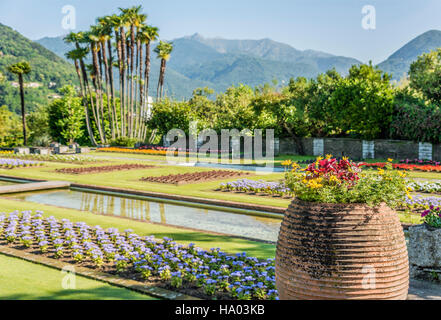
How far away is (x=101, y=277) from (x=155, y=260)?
1035 mm

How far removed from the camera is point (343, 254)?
4281 mm

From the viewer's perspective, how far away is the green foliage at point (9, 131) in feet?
173

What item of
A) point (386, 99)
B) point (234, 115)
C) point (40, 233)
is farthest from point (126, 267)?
point (234, 115)

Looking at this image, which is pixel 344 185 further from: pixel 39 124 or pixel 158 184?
pixel 39 124

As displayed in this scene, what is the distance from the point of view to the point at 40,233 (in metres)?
8.97

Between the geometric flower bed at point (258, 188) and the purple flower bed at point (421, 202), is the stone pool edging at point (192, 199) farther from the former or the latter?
the purple flower bed at point (421, 202)

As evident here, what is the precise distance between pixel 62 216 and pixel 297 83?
104 feet

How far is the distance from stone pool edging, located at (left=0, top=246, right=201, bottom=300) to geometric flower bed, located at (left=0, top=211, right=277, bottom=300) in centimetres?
18

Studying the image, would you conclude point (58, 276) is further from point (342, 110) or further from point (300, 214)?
point (342, 110)

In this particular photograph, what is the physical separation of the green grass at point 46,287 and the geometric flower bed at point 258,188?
969 cm

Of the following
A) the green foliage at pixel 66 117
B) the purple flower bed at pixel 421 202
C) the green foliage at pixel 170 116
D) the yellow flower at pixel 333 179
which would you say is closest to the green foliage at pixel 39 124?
the green foliage at pixel 66 117

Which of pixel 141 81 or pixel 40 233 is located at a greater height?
pixel 141 81

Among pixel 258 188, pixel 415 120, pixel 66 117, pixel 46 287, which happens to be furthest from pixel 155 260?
pixel 66 117
